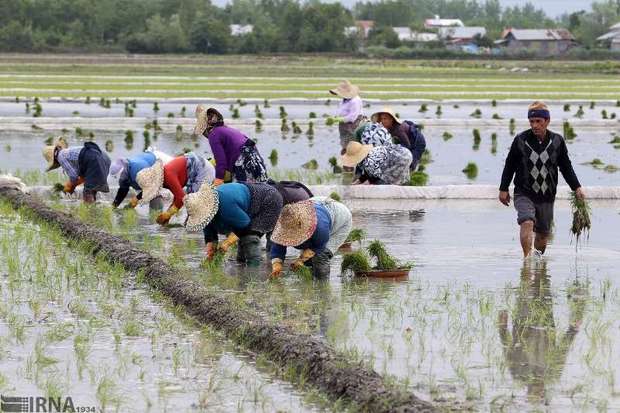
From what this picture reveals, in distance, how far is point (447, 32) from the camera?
138875 mm

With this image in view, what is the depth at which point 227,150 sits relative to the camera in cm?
1192

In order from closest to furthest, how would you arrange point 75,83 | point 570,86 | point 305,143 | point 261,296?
point 261,296, point 305,143, point 75,83, point 570,86

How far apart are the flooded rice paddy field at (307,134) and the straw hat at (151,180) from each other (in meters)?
4.41

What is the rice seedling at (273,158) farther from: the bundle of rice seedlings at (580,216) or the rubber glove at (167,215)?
the bundle of rice seedlings at (580,216)

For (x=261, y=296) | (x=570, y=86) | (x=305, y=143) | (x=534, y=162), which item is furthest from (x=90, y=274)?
(x=570, y=86)

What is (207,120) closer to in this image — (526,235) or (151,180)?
(151,180)

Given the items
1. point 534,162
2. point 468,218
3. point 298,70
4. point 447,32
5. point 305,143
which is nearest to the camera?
point 534,162

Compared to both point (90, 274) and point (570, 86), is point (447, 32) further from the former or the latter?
point (90, 274)

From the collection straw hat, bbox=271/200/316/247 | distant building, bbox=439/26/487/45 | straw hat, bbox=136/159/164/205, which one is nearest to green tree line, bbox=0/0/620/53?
distant building, bbox=439/26/487/45

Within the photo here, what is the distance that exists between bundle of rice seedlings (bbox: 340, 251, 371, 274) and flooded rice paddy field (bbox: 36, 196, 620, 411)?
15cm

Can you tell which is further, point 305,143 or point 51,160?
point 305,143

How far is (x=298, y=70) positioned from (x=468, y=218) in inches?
1814

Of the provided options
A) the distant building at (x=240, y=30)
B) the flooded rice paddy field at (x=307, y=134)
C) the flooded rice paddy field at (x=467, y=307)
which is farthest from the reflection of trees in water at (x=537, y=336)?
the distant building at (x=240, y=30)

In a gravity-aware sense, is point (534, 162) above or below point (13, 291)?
above
